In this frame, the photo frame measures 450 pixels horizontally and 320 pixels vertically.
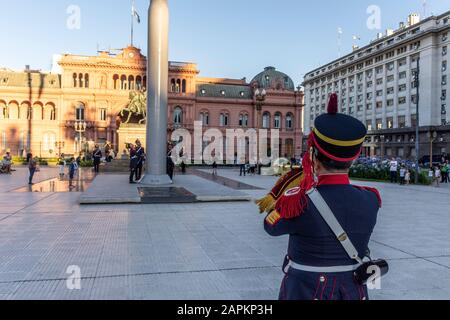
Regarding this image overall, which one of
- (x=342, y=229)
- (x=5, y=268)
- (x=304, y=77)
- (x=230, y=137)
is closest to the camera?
(x=342, y=229)

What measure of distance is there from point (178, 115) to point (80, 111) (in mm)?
15797

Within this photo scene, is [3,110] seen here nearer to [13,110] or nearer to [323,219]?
[13,110]

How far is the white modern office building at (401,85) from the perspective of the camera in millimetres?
62906

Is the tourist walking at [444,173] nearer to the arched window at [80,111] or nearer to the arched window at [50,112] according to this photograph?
the arched window at [80,111]

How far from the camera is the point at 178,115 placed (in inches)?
2603

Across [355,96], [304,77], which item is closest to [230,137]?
[355,96]

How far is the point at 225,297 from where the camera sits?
461 cm

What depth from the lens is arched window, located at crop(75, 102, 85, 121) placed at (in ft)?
202

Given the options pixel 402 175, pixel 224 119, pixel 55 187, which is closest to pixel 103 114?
pixel 224 119

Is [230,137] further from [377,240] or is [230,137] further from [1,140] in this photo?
[377,240]

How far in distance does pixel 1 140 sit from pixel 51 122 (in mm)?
8004

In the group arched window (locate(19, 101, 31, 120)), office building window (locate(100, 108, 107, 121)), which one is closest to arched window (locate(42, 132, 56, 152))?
arched window (locate(19, 101, 31, 120))

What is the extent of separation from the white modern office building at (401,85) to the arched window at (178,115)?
972 inches

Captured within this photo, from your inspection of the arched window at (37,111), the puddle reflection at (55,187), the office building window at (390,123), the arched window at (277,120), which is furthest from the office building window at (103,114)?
the office building window at (390,123)
